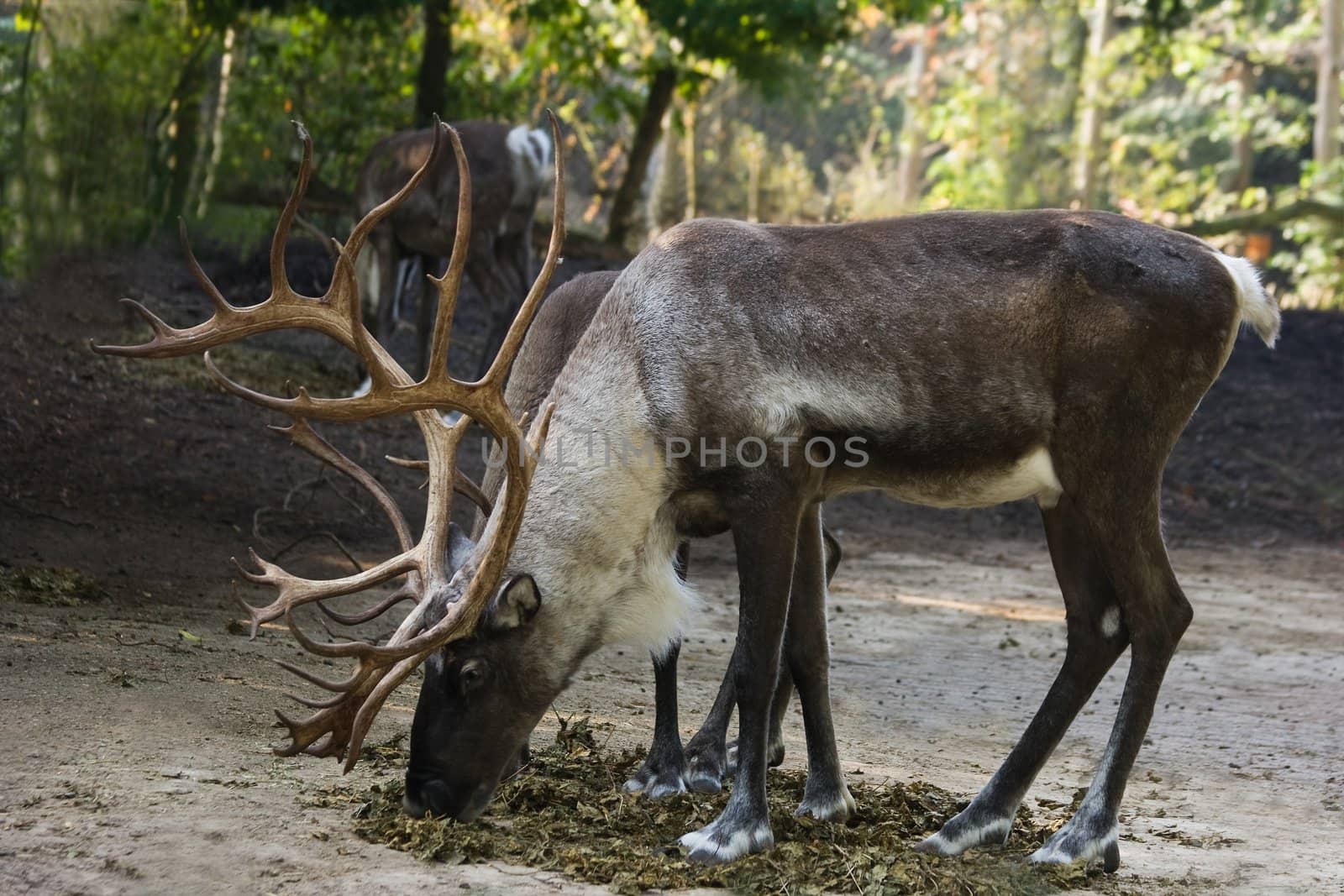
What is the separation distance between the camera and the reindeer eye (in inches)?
158

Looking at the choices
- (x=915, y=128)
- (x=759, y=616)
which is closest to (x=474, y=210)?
(x=759, y=616)

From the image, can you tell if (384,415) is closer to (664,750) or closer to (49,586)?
(664,750)

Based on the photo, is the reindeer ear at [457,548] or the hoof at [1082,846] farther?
the reindeer ear at [457,548]

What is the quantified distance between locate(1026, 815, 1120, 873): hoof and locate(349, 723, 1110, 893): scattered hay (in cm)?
5

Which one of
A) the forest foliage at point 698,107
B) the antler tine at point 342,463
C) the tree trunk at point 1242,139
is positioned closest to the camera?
the antler tine at point 342,463

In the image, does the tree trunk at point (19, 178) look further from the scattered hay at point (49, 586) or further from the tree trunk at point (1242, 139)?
the tree trunk at point (1242, 139)

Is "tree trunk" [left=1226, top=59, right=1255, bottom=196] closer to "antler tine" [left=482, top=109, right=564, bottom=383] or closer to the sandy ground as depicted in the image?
the sandy ground

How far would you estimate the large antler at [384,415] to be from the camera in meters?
3.87

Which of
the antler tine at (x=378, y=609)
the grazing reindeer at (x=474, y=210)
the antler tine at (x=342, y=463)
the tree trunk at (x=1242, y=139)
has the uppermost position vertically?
the tree trunk at (x=1242, y=139)

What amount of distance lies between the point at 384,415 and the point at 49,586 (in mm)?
2548

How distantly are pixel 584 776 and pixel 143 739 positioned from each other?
130cm

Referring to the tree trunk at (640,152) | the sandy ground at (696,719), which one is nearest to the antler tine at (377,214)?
the sandy ground at (696,719)

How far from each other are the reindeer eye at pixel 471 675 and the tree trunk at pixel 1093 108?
656 inches

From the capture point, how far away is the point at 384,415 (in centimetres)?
421
